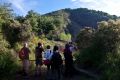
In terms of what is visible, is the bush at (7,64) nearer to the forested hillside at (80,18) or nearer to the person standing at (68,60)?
the person standing at (68,60)

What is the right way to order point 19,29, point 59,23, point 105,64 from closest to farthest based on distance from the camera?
point 105,64 → point 19,29 → point 59,23

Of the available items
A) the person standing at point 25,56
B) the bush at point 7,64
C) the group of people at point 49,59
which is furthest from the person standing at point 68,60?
the bush at point 7,64

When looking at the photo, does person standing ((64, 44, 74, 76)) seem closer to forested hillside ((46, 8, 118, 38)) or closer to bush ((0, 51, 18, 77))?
bush ((0, 51, 18, 77))

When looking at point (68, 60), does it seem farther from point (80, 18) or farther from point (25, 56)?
point (80, 18)

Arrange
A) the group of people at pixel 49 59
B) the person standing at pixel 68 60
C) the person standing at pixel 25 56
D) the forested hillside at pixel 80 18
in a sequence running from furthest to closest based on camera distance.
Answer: the forested hillside at pixel 80 18
the person standing at pixel 25 56
the person standing at pixel 68 60
the group of people at pixel 49 59

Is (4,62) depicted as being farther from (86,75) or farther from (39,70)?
(86,75)

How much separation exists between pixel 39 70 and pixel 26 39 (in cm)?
1625

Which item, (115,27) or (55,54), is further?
(115,27)

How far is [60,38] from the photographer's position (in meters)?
76.3

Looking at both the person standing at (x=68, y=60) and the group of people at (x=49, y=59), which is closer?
the group of people at (x=49, y=59)

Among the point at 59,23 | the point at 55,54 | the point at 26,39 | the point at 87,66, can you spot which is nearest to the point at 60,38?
the point at 59,23

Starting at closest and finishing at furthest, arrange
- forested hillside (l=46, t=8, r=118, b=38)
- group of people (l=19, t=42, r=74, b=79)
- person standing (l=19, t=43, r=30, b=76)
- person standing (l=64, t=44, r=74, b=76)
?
1. group of people (l=19, t=42, r=74, b=79)
2. person standing (l=64, t=44, r=74, b=76)
3. person standing (l=19, t=43, r=30, b=76)
4. forested hillside (l=46, t=8, r=118, b=38)

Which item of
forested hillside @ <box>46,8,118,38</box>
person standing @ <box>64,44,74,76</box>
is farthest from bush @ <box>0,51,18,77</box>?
forested hillside @ <box>46,8,118,38</box>

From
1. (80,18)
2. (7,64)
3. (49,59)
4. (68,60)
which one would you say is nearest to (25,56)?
(7,64)
